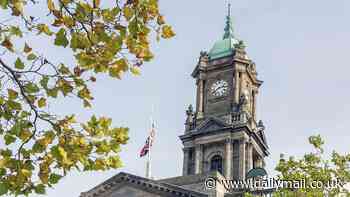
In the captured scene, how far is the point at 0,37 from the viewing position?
10.8m

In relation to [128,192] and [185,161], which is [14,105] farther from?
[185,161]

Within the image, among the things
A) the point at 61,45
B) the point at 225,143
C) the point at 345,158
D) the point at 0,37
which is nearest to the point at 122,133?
the point at 61,45

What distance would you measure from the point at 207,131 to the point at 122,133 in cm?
5549

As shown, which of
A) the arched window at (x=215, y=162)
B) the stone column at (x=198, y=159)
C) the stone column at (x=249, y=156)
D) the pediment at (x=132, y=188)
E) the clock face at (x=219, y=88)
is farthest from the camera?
the clock face at (x=219, y=88)

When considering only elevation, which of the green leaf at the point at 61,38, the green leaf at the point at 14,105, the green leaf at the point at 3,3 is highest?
the green leaf at the point at 3,3

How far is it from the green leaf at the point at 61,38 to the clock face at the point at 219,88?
59.7m

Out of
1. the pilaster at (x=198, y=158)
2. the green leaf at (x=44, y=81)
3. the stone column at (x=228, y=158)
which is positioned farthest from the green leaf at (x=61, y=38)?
the pilaster at (x=198, y=158)

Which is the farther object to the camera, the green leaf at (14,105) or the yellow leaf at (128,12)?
the yellow leaf at (128,12)

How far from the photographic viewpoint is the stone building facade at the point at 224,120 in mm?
64812

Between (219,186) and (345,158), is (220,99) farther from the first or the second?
(345,158)

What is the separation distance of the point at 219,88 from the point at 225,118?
14.6 ft

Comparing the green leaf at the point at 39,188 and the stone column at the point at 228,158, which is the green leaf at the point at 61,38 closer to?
the green leaf at the point at 39,188

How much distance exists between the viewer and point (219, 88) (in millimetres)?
70312

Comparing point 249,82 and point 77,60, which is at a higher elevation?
point 249,82
